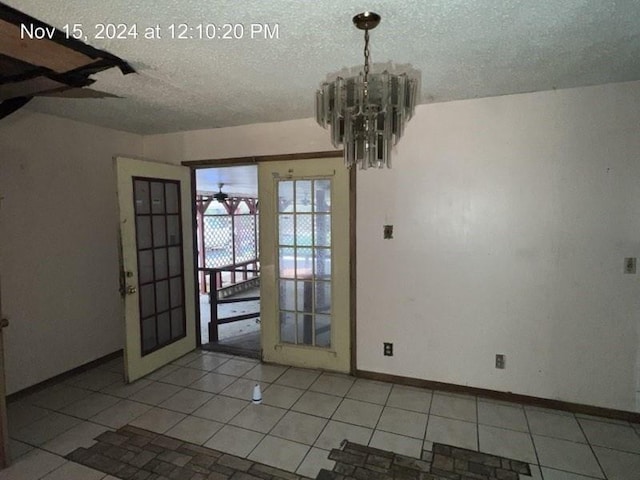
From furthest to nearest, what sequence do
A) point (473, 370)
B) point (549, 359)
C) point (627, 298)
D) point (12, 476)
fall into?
point (473, 370), point (549, 359), point (627, 298), point (12, 476)

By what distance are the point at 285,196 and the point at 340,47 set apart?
1.67m

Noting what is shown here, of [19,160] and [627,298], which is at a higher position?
[19,160]

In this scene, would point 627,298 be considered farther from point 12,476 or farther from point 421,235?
point 12,476

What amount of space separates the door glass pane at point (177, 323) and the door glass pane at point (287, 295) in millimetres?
1136

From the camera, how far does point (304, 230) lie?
329 cm

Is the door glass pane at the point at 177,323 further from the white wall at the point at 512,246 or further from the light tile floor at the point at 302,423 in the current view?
the white wall at the point at 512,246

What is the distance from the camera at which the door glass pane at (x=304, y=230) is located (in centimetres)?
327

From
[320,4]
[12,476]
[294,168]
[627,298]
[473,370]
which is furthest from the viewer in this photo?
[294,168]

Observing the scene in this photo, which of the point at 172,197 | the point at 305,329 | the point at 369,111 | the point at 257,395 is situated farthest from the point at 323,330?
the point at 369,111

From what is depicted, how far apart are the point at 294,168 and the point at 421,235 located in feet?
4.27

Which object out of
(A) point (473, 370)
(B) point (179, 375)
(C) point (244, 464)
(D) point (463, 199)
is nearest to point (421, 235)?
(D) point (463, 199)

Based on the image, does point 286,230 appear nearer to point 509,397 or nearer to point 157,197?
point 157,197

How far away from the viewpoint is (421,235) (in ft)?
9.41

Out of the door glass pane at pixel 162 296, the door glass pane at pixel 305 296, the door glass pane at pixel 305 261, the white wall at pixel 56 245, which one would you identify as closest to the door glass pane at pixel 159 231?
the door glass pane at pixel 162 296
